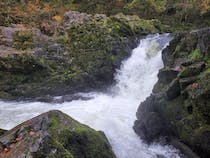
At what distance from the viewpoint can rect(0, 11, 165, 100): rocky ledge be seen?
15.7m

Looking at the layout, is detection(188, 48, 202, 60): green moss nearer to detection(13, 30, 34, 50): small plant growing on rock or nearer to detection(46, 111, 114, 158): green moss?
detection(46, 111, 114, 158): green moss

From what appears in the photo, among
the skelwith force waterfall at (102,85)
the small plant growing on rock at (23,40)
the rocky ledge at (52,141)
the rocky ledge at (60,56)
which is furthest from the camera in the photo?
the small plant growing on rock at (23,40)

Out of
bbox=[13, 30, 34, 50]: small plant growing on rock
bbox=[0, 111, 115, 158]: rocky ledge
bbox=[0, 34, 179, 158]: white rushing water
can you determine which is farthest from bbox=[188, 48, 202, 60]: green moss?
bbox=[13, 30, 34, 50]: small plant growing on rock

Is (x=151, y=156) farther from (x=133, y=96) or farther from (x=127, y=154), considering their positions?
(x=133, y=96)

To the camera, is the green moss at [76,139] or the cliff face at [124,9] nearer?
the green moss at [76,139]

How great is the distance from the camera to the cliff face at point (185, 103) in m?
8.17

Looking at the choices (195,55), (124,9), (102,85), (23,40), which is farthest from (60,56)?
(124,9)

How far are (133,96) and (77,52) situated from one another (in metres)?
4.59

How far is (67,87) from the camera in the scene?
52.4 ft

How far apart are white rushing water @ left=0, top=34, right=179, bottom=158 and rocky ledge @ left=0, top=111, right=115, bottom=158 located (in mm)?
2357

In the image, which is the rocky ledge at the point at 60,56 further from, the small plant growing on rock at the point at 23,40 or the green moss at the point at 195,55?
the green moss at the point at 195,55

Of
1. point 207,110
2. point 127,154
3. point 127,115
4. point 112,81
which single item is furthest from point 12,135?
point 112,81

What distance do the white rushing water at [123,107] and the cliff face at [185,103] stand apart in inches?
24.1

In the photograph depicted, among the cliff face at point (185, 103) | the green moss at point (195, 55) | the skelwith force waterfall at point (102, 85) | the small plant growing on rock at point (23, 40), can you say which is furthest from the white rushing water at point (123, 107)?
the small plant growing on rock at point (23, 40)
